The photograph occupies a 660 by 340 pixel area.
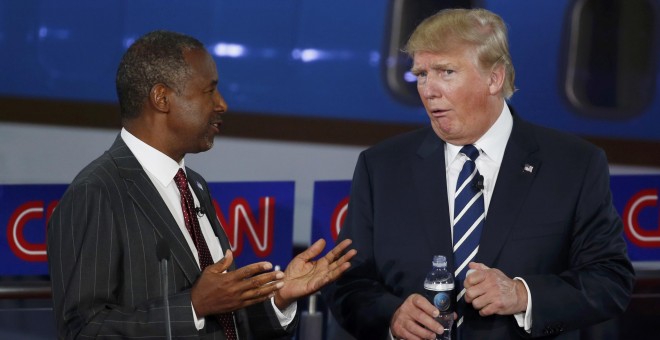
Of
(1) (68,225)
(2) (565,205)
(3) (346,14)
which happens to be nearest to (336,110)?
(3) (346,14)

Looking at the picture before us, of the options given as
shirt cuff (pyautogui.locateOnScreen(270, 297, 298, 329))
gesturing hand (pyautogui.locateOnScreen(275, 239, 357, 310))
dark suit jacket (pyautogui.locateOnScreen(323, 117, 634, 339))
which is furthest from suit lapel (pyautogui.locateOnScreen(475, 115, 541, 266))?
shirt cuff (pyautogui.locateOnScreen(270, 297, 298, 329))

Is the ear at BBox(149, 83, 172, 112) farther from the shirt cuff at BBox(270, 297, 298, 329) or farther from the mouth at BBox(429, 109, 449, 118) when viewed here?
the mouth at BBox(429, 109, 449, 118)

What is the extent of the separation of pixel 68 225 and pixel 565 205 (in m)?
1.26

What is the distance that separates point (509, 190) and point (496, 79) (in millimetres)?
306

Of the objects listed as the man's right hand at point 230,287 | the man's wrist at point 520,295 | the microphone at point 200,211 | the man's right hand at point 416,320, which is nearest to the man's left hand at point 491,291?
the man's wrist at point 520,295

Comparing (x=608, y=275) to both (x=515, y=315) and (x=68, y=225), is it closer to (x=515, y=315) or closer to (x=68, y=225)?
Answer: (x=515, y=315)

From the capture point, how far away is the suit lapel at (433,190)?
2.78m

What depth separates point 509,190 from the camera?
2.78m

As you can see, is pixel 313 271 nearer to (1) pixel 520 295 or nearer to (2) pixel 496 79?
(1) pixel 520 295

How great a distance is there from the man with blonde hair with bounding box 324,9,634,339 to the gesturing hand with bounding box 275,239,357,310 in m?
0.19

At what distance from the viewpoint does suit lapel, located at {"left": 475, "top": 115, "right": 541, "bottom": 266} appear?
2738 millimetres

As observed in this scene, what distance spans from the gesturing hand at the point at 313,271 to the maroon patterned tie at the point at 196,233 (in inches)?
6.4

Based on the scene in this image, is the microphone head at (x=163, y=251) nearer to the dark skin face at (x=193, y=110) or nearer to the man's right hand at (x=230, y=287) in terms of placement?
the man's right hand at (x=230, y=287)

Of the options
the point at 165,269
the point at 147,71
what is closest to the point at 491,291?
the point at 165,269
